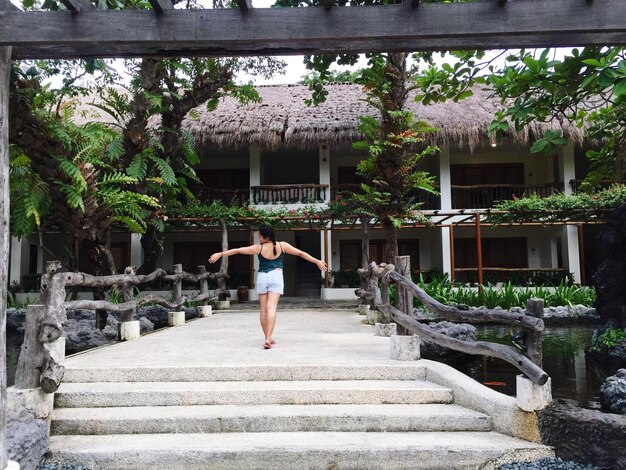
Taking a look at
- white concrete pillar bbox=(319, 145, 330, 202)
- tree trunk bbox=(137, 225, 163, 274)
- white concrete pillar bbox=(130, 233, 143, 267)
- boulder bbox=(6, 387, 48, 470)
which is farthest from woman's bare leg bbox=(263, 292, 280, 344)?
white concrete pillar bbox=(130, 233, 143, 267)

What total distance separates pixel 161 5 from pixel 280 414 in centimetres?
269

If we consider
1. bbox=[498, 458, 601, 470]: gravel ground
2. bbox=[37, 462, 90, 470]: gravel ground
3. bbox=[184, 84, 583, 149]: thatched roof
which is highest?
bbox=[184, 84, 583, 149]: thatched roof

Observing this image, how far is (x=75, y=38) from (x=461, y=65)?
11.6 feet

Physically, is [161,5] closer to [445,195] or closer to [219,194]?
[445,195]

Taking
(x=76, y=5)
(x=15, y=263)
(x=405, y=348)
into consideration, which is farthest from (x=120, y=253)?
(x=76, y=5)

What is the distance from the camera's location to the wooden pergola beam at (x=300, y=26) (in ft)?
7.64

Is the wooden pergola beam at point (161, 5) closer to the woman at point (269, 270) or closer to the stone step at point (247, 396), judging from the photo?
the stone step at point (247, 396)

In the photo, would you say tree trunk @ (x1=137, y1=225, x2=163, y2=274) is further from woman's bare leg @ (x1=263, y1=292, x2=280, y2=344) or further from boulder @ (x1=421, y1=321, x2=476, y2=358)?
woman's bare leg @ (x1=263, y1=292, x2=280, y2=344)

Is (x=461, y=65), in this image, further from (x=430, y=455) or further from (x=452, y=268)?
(x=452, y=268)

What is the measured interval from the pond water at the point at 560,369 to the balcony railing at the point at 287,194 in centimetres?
712

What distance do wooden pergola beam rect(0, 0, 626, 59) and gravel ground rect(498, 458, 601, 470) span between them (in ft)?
7.98

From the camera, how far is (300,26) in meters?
2.38

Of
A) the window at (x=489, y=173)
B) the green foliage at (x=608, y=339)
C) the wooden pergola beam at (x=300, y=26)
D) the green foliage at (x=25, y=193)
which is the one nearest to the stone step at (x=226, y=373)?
the wooden pergola beam at (x=300, y=26)

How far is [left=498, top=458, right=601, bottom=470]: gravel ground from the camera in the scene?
2.90 meters
